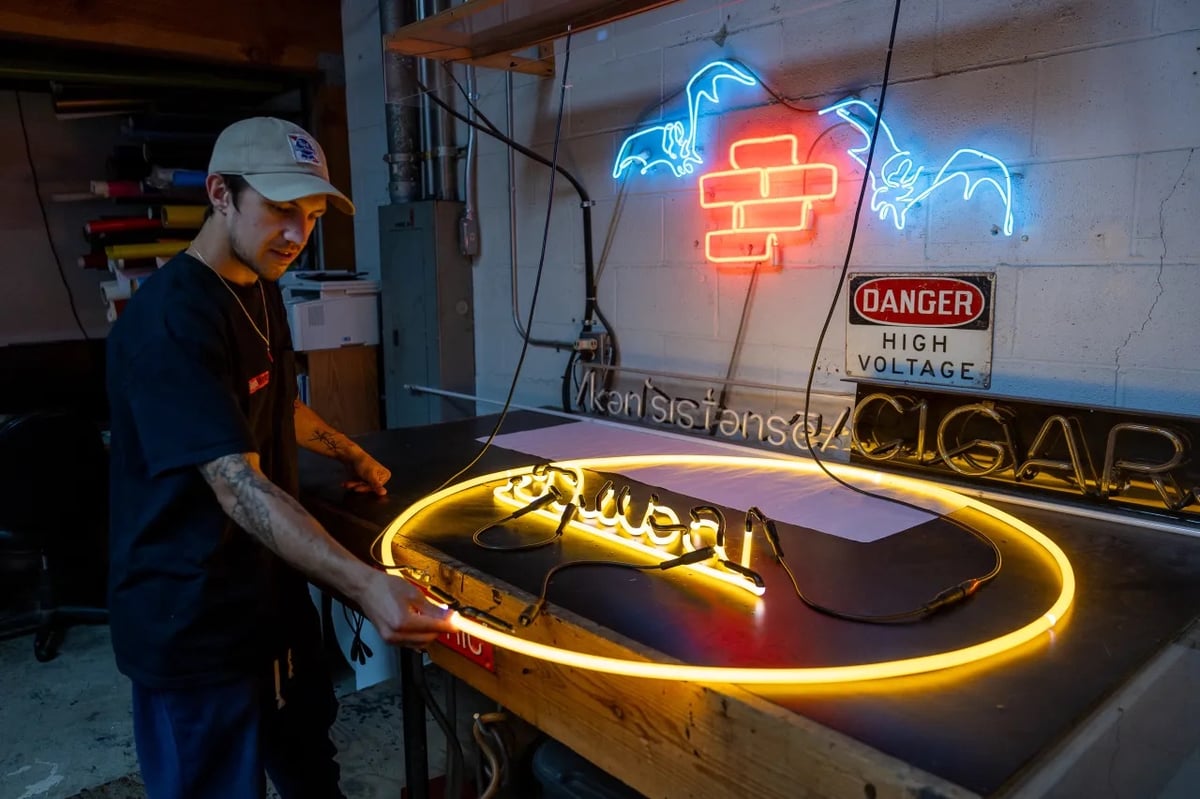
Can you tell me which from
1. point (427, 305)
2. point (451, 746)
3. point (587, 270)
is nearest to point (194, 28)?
Answer: point (427, 305)

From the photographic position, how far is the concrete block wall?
1.66 metres

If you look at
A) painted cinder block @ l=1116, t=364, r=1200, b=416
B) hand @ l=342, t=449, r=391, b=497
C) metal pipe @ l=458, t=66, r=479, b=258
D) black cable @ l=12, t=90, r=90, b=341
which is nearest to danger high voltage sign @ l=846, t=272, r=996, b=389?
painted cinder block @ l=1116, t=364, r=1200, b=416

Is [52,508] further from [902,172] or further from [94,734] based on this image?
[902,172]

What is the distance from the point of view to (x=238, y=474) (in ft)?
4.28

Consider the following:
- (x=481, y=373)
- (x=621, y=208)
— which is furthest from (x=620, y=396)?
(x=481, y=373)

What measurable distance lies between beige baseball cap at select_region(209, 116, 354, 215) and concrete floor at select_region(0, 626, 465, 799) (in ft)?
4.25

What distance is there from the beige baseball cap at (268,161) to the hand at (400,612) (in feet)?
2.30

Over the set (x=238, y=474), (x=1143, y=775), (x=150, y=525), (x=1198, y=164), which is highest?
(x=1198, y=164)

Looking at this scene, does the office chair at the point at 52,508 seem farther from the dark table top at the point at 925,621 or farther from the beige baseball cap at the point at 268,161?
the beige baseball cap at the point at 268,161

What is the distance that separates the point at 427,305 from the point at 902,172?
76.1 inches

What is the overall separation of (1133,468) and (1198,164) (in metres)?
0.59

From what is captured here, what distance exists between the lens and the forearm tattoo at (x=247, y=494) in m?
1.30

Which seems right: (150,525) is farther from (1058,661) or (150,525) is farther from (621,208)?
(621,208)

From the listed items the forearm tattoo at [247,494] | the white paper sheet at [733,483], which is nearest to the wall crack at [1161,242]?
the white paper sheet at [733,483]
